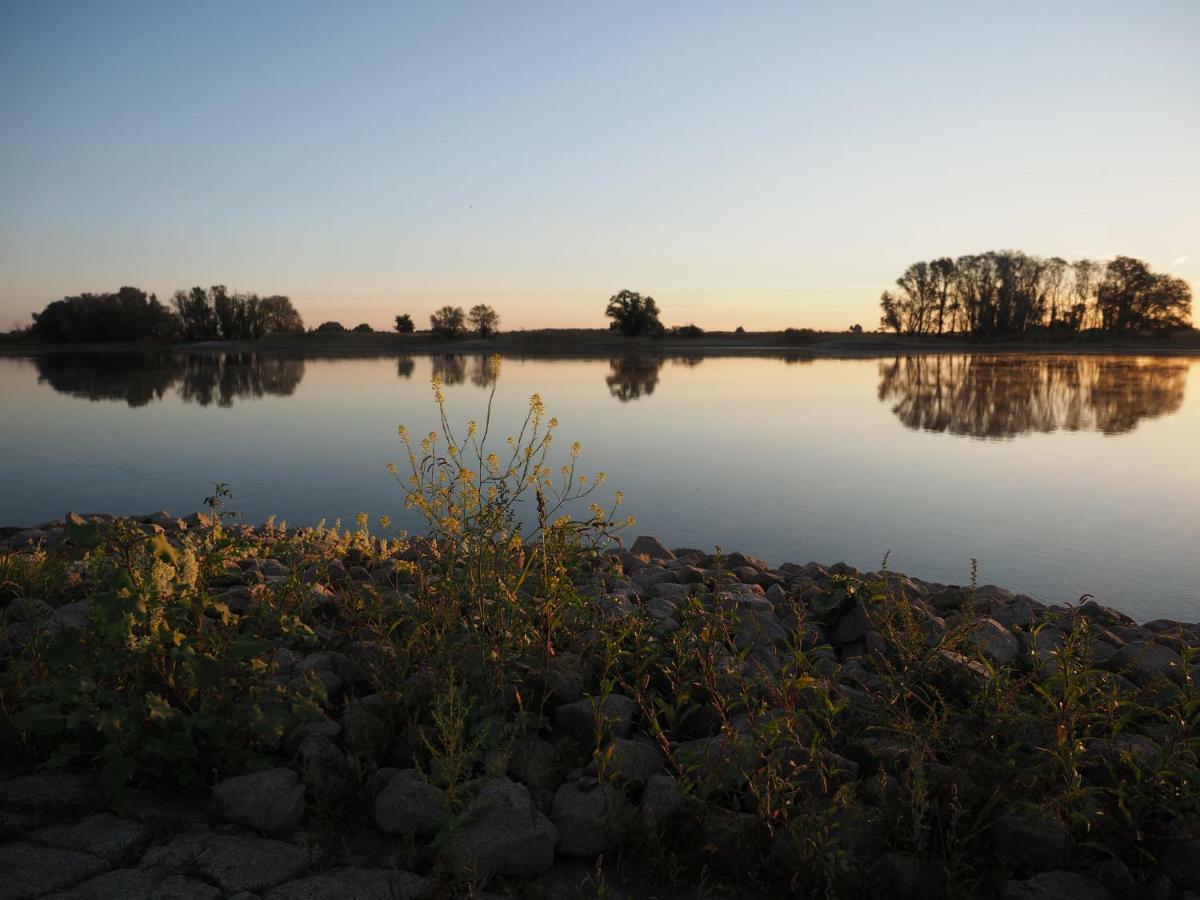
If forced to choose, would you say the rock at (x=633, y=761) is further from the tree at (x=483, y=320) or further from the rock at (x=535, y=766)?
the tree at (x=483, y=320)

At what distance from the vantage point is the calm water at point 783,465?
8.12 meters

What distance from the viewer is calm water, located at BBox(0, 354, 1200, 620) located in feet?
26.7

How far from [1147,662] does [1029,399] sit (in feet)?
70.0

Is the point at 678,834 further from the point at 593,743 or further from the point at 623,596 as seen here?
the point at 623,596

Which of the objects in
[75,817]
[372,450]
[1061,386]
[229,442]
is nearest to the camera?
[75,817]

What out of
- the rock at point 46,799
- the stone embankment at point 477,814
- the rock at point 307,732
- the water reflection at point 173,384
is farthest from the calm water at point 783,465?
the rock at point 46,799

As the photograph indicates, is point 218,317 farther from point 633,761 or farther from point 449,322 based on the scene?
point 633,761

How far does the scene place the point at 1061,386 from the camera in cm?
2675

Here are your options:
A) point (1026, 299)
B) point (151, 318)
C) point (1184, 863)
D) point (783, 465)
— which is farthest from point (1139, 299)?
point (151, 318)

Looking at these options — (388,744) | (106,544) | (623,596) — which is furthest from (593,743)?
(106,544)

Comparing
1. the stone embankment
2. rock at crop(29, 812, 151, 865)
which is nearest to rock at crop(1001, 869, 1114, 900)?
the stone embankment

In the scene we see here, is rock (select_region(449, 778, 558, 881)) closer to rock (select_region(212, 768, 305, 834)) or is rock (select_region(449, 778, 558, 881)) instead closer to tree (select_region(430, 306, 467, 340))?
rock (select_region(212, 768, 305, 834))

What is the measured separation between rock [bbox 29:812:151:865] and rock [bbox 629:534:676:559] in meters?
4.77

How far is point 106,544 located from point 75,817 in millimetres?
1668
